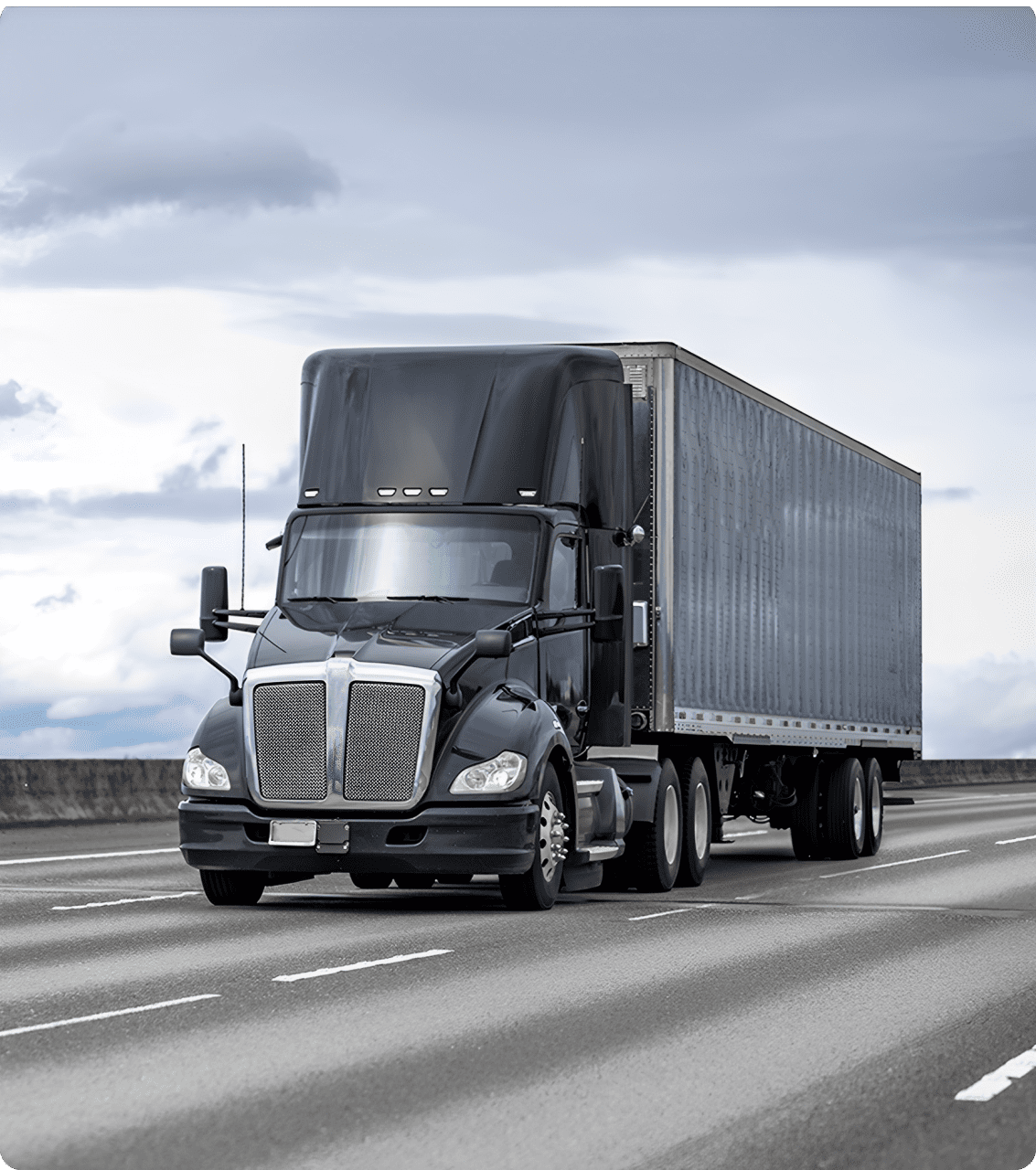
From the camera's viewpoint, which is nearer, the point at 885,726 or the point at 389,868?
the point at 389,868

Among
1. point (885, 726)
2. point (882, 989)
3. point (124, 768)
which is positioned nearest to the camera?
point (882, 989)

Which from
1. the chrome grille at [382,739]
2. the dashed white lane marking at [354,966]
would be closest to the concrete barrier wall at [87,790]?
the chrome grille at [382,739]

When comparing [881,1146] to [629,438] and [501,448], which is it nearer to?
[501,448]

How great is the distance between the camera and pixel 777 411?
2259cm

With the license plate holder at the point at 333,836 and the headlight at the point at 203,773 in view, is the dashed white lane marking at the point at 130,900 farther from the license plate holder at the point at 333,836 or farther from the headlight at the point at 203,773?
the license plate holder at the point at 333,836

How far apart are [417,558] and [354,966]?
528cm

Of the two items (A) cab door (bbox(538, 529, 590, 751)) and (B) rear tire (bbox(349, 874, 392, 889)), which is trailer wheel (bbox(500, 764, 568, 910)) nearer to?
(A) cab door (bbox(538, 529, 590, 751))

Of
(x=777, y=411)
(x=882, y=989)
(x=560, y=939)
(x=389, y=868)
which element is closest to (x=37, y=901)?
(x=389, y=868)

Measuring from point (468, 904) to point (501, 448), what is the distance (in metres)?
3.71

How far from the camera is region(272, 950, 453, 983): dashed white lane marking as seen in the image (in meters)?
11.6

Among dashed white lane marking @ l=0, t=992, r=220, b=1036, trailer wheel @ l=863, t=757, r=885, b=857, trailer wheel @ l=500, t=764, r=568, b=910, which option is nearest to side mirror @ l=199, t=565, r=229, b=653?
trailer wheel @ l=500, t=764, r=568, b=910

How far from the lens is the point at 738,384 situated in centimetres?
2125

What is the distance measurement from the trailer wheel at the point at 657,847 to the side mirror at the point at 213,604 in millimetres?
4135

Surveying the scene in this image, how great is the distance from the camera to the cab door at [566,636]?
55.5 ft
